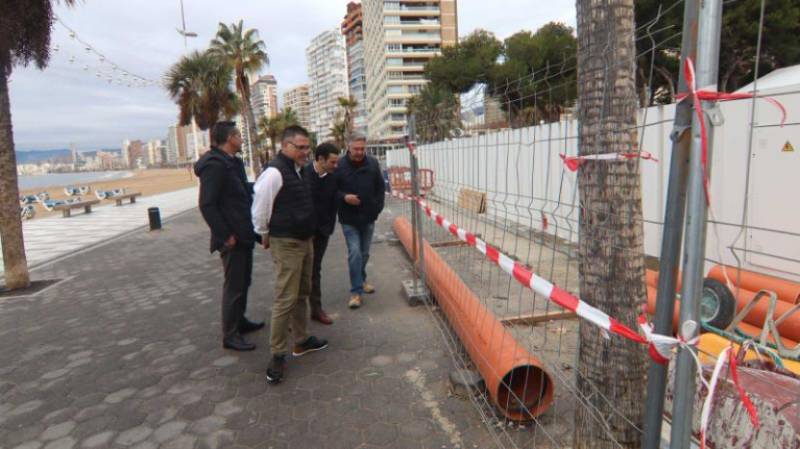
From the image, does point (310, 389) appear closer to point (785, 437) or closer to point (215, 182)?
point (215, 182)

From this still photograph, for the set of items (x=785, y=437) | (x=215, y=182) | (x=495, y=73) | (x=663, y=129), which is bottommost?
(x=785, y=437)

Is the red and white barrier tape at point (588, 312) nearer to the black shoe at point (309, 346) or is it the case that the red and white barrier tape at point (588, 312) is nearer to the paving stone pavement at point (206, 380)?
the paving stone pavement at point (206, 380)

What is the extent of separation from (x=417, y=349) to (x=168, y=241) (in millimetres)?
8476

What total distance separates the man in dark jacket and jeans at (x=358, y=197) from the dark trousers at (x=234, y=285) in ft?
3.80

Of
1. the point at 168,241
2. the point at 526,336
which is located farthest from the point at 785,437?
the point at 168,241

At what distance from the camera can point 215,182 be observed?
3.71 metres

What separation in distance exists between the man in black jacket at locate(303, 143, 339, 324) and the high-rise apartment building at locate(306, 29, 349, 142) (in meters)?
114

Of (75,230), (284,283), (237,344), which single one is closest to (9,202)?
(237,344)

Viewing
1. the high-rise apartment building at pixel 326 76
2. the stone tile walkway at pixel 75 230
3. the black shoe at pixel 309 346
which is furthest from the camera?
the high-rise apartment building at pixel 326 76

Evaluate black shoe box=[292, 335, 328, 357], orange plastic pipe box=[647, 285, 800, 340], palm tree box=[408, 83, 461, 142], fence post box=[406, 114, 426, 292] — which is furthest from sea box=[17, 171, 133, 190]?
orange plastic pipe box=[647, 285, 800, 340]

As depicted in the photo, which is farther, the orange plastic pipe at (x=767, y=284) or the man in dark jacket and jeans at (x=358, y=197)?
the man in dark jacket and jeans at (x=358, y=197)

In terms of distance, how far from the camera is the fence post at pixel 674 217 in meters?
1.20

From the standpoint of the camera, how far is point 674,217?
1.27m

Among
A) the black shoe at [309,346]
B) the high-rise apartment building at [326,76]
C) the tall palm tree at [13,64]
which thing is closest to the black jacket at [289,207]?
the black shoe at [309,346]
